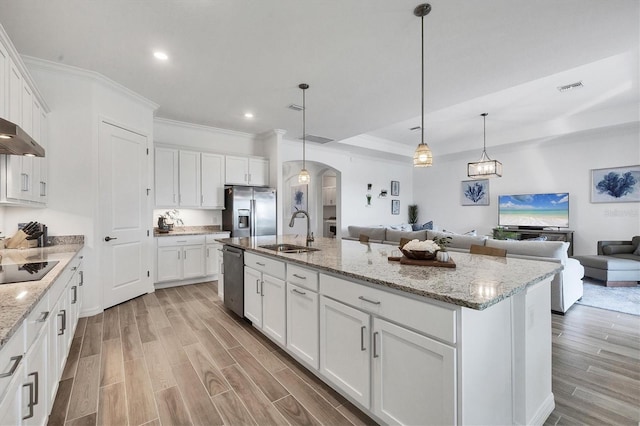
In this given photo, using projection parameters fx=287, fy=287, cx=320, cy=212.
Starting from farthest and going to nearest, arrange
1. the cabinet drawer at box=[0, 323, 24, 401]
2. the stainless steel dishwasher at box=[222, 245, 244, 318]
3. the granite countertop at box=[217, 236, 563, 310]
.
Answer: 1. the stainless steel dishwasher at box=[222, 245, 244, 318]
2. the granite countertop at box=[217, 236, 563, 310]
3. the cabinet drawer at box=[0, 323, 24, 401]

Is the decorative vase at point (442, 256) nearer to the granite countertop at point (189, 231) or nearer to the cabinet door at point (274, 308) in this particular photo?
the cabinet door at point (274, 308)

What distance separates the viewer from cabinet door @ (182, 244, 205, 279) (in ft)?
15.3

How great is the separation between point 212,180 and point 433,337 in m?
4.65

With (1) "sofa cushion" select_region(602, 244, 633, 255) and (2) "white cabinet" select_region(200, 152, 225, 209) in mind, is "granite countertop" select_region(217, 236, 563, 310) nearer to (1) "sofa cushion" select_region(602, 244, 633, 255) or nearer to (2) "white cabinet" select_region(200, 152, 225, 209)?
(2) "white cabinet" select_region(200, 152, 225, 209)

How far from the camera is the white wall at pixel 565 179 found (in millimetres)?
5547

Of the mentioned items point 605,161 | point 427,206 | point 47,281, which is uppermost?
point 605,161

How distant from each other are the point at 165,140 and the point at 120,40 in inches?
96.4

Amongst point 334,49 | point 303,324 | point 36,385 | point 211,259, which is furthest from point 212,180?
point 36,385

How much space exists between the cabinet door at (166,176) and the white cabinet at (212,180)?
427 millimetres

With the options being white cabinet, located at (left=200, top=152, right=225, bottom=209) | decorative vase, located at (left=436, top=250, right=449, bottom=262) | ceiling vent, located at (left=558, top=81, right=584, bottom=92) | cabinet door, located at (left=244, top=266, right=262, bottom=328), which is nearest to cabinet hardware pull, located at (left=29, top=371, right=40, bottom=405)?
cabinet door, located at (left=244, top=266, right=262, bottom=328)

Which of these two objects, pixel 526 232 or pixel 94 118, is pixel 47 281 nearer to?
pixel 94 118

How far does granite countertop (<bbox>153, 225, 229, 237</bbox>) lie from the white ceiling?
1.92 meters

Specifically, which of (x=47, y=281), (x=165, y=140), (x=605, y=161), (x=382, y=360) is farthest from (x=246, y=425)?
(x=605, y=161)

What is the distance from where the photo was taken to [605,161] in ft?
18.9
